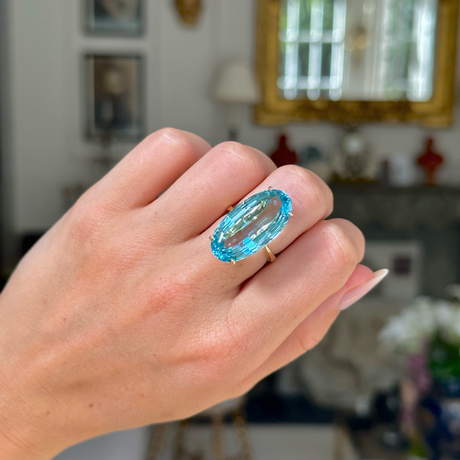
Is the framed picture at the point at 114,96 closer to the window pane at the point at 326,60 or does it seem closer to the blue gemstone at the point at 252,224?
the window pane at the point at 326,60

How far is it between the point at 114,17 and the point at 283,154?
5.02ft

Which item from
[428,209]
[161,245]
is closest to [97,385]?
[161,245]

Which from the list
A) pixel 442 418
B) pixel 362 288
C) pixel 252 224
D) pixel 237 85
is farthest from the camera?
pixel 237 85

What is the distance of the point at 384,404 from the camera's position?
6.36 ft

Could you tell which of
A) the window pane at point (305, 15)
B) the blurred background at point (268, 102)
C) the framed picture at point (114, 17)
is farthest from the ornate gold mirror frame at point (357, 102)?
the framed picture at point (114, 17)

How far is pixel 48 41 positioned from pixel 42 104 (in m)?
0.44

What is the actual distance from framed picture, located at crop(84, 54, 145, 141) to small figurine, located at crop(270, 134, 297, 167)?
39.9 inches

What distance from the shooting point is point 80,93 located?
3414 millimetres

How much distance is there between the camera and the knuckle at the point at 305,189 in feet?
1.41

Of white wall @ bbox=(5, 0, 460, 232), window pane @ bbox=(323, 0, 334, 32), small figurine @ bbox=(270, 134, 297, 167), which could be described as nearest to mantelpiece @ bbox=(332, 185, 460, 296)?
small figurine @ bbox=(270, 134, 297, 167)

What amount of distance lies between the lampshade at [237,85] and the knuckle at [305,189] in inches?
108

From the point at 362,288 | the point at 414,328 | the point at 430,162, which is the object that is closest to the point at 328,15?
the point at 430,162

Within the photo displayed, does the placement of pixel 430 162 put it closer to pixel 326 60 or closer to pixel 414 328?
pixel 326 60

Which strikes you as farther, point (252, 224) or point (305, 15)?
point (305, 15)
